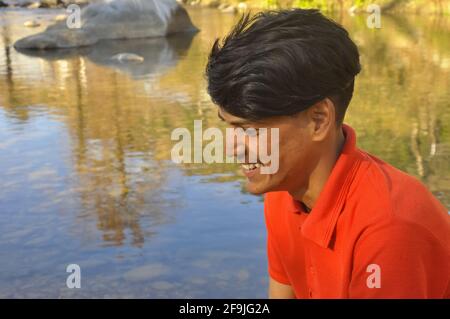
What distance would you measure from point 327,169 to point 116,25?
69.4 feet

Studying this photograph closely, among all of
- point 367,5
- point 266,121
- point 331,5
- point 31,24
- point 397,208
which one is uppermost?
point 266,121

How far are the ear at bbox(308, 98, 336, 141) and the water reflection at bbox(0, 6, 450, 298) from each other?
2.80m

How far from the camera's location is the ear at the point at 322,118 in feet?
6.15

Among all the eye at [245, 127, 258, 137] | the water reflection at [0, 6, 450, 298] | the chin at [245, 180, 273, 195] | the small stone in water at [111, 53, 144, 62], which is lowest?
the small stone in water at [111, 53, 144, 62]

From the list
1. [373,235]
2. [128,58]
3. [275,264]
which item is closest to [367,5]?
[128,58]

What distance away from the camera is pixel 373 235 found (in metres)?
1.70

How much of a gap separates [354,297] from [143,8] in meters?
22.1

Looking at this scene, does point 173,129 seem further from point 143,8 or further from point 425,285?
point 143,8

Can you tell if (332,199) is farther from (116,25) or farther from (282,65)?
(116,25)

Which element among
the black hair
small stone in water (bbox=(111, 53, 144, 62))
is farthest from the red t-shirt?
small stone in water (bbox=(111, 53, 144, 62))

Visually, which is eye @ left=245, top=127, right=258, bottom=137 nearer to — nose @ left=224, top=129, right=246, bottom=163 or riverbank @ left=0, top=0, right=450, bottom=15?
nose @ left=224, top=129, right=246, bottom=163

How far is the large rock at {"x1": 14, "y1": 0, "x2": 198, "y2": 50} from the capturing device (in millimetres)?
20234

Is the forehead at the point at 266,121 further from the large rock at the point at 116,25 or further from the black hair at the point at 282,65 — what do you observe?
the large rock at the point at 116,25

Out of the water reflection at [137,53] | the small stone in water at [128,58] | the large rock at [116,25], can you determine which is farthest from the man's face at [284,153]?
the large rock at [116,25]
